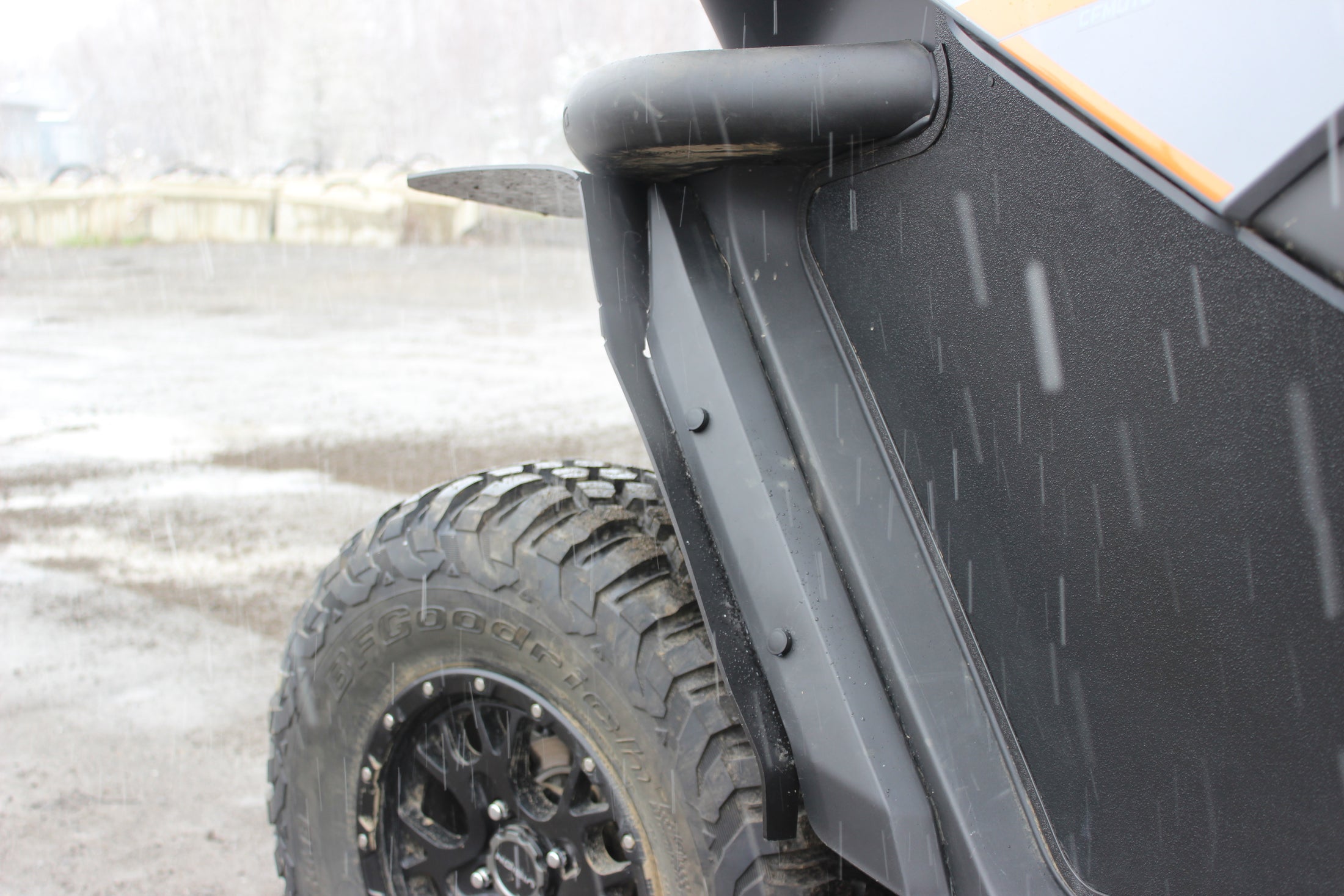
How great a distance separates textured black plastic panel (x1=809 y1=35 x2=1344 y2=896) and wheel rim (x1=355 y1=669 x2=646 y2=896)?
62 cm

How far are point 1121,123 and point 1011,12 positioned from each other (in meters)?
0.20

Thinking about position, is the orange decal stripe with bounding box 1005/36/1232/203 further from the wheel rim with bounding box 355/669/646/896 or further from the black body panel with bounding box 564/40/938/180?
the wheel rim with bounding box 355/669/646/896

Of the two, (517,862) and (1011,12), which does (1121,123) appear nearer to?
(1011,12)

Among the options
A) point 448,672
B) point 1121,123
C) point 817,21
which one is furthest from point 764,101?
point 448,672

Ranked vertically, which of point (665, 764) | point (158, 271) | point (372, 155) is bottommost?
point (665, 764)

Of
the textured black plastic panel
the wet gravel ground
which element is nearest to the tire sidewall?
the textured black plastic panel

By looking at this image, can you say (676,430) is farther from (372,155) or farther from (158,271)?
(372,155)

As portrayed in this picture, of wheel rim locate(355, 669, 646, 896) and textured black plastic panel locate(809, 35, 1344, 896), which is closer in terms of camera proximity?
textured black plastic panel locate(809, 35, 1344, 896)

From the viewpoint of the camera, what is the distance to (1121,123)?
3.32ft

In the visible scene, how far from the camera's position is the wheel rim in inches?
61.2

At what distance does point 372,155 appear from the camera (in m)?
41.1

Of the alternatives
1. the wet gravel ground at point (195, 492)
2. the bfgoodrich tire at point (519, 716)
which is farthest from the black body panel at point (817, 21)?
the wet gravel ground at point (195, 492)

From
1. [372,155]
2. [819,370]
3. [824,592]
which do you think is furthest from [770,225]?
[372,155]

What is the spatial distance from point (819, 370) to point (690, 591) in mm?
375
